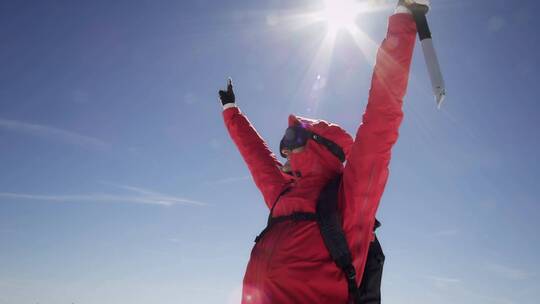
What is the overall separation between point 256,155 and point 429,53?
3.98 m

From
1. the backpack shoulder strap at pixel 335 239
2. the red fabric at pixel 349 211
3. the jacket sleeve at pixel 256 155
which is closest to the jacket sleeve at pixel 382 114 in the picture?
the red fabric at pixel 349 211

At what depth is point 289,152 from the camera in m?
6.32

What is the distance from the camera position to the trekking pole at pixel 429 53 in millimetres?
4305

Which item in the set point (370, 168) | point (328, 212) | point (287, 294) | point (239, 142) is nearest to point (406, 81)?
point (370, 168)

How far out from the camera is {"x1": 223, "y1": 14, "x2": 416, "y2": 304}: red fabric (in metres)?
4.76

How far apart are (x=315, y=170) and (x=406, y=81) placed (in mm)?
1763

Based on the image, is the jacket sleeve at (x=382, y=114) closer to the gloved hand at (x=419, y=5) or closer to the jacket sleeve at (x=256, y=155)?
the gloved hand at (x=419, y=5)

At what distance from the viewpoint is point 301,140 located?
6129 mm

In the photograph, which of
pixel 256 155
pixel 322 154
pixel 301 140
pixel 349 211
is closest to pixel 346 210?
pixel 349 211

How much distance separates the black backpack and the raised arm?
4.99 ft

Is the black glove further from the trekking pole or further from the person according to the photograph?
the trekking pole

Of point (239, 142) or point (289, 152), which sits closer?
point (289, 152)


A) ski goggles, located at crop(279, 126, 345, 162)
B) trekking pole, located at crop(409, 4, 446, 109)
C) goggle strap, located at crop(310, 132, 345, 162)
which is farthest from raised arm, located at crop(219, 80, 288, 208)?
trekking pole, located at crop(409, 4, 446, 109)

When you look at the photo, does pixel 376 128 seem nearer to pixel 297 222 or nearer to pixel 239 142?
pixel 297 222
